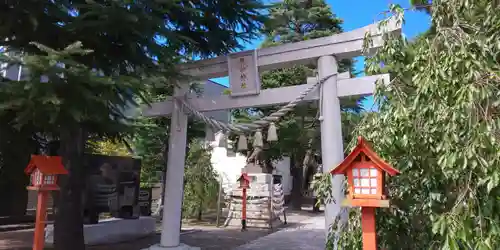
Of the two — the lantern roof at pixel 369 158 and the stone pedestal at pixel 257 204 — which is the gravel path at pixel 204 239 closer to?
the stone pedestal at pixel 257 204

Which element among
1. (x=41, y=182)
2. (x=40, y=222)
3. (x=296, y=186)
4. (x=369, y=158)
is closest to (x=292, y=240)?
(x=40, y=222)

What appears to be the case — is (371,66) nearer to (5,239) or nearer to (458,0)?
(458,0)

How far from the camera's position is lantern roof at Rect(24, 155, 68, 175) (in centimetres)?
505

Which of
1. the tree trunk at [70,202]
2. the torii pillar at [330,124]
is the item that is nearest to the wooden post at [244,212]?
the tree trunk at [70,202]

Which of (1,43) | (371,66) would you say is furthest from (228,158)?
(371,66)

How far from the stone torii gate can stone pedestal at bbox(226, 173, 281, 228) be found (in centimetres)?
499

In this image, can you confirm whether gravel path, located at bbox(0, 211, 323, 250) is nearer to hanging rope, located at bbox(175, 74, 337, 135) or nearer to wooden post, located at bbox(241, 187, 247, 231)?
wooden post, located at bbox(241, 187, 247, 231)

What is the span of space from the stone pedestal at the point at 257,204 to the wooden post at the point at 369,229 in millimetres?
8539

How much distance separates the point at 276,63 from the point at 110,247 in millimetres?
5002

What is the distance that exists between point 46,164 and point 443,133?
4627 millimetres

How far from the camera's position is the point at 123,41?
5660 mm

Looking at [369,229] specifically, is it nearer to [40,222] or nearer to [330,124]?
[330,124]

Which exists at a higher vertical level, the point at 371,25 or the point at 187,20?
the point at 187,20

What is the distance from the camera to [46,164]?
16.8 ft
